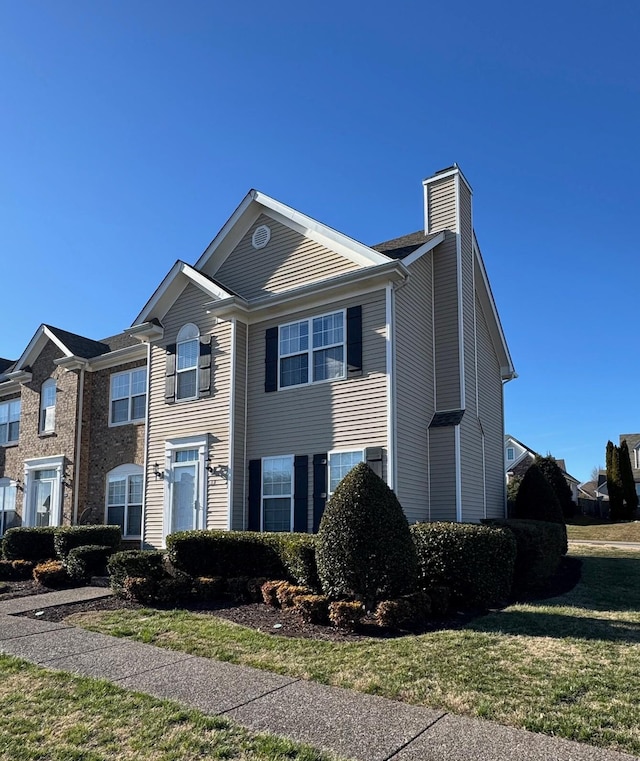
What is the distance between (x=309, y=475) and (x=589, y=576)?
6574 mm

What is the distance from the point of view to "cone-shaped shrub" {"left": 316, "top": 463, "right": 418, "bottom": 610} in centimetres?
898

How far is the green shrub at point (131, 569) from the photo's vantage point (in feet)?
37.4

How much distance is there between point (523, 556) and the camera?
12.2 metres

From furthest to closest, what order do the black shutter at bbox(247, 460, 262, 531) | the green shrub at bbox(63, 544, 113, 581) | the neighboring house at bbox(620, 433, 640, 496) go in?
1. the neighboring house at bbox(620, 433, 640, 496)
2. the black shutter at bbox(247, 460, 262, 531)
3. the green shrub at bbox(63, 544, 113, 581)

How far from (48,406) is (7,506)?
13.4 ft

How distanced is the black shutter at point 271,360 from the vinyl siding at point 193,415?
0.94 meters

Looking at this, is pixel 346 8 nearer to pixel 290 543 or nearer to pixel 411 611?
pixel 290 543

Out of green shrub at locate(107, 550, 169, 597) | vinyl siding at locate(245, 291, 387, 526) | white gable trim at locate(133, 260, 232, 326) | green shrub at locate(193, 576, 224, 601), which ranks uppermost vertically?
white gable trim at locate(133, 260, 232, 326)

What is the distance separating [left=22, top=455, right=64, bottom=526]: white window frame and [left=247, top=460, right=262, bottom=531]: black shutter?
794 centimetres

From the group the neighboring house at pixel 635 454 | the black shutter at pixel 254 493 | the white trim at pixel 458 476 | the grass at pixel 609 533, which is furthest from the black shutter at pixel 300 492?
the neighboring house at pixel 635 454

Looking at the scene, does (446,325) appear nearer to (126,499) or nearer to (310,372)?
(310,372)

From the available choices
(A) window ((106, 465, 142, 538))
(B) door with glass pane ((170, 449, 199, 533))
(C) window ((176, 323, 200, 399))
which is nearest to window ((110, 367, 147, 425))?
(A) window ((106, 465, 142, 538))

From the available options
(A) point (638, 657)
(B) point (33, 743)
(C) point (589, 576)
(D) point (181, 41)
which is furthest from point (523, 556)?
(D) point (181, 41)

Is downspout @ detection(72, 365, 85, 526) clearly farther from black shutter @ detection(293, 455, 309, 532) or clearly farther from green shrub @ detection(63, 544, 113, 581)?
black shutter @ detection(293, 455, 309, 532)
